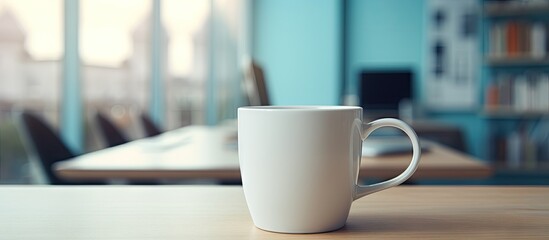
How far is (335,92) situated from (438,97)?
1049mm

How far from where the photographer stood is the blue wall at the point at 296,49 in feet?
19.6

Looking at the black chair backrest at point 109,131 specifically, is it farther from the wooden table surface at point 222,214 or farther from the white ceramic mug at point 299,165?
the white ceramic mug at point 299,165

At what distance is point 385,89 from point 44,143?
411 cm

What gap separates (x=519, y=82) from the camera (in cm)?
464

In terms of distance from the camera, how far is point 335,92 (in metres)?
5.94

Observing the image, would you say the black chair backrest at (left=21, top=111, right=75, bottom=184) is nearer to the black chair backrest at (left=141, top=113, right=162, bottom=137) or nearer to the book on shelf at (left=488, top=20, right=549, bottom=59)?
the black chair backrest at (left=141, top=113, right=162, bottom=137)

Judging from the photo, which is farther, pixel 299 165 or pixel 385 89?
pixel 385 89

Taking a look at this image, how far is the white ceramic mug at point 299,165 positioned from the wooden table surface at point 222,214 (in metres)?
0.02

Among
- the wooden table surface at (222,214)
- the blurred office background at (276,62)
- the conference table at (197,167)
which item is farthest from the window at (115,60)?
the wooden table surface at (222,214)

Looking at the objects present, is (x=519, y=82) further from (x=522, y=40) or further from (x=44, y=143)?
(x=44, y=143)

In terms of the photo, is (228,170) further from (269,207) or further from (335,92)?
(335,92)

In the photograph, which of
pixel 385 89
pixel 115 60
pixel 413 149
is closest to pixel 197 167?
pixel 413 149

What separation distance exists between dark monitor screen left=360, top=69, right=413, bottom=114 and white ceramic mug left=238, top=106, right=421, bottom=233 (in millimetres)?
4950

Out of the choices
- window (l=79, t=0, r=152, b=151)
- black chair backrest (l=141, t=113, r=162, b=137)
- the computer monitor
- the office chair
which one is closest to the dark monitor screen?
the computer monitor
